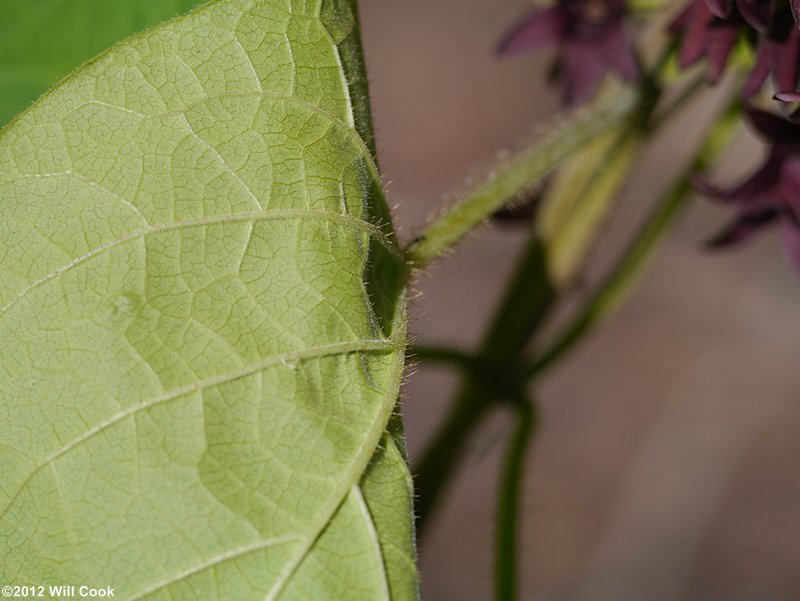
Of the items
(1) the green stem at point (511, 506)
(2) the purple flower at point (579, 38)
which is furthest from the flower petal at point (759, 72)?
(1) the green stem at point (511, 506)

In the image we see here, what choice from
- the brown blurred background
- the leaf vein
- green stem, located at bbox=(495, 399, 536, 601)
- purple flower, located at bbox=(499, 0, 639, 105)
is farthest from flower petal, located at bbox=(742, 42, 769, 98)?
the brown blurred background

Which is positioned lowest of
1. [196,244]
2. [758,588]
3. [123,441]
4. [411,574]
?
[758,588]

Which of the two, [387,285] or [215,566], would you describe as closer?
[215,566]

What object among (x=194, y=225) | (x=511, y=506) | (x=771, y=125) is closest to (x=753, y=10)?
(x=771, y=125)

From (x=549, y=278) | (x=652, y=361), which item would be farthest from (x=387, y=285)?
(x=652, y=361)

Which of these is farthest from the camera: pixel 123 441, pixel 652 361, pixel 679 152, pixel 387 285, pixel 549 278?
pixel 679 152

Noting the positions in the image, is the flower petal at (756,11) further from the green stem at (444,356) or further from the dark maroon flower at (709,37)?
the green stem at (444,356)

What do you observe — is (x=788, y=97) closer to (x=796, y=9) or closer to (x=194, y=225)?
(x=796, y=9)

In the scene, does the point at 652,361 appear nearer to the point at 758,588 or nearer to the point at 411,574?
the point at 758,588

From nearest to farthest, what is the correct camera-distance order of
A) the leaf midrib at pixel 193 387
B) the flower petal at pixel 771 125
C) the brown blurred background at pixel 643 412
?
the leaf midrib at pixel 193 387
the flower petal at pixel 771 125
the brown blurred background at pixel 643 412
